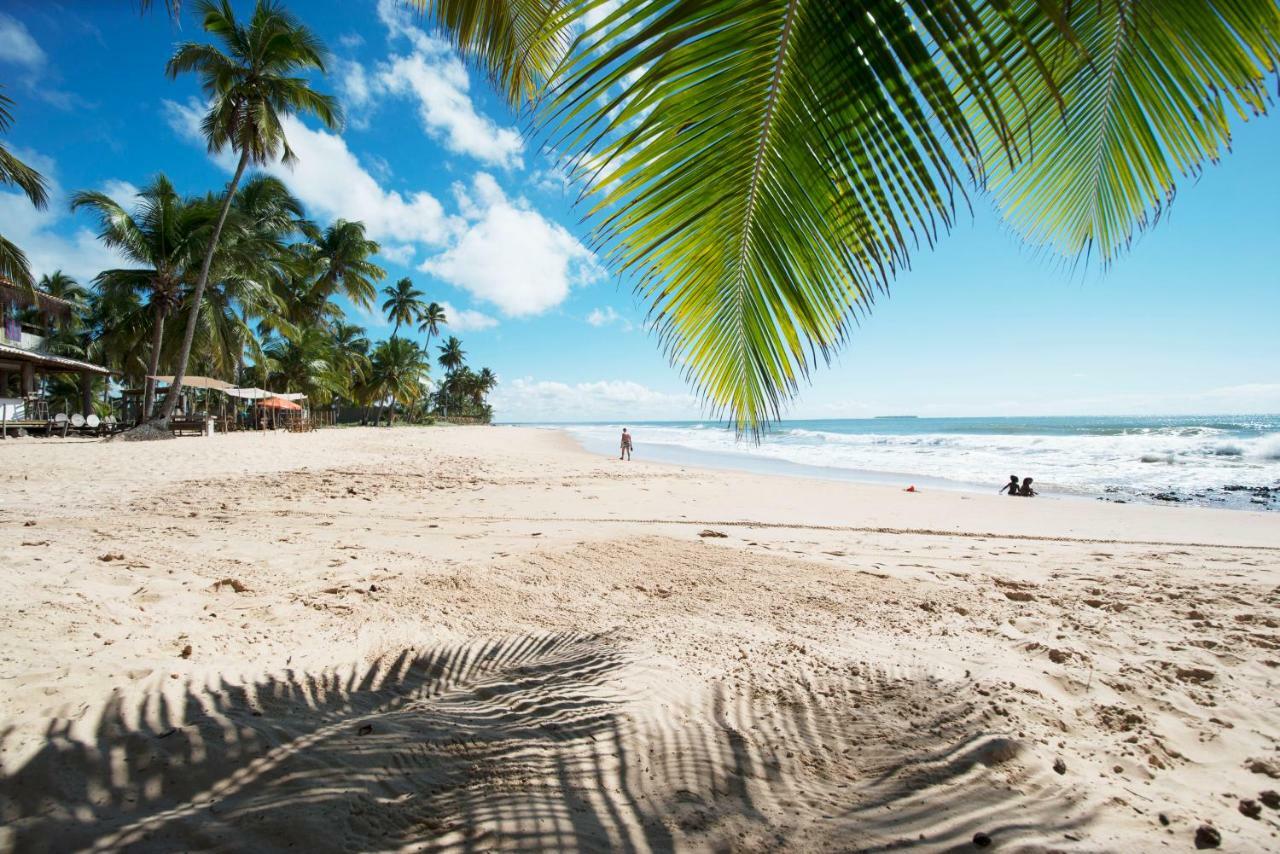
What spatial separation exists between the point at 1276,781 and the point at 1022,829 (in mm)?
1006

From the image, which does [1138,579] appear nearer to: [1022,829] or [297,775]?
[1022,829]

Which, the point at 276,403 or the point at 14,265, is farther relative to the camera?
the point at 276,403

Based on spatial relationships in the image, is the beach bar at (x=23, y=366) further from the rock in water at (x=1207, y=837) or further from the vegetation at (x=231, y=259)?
the rock in water at (x=1207, y=837)

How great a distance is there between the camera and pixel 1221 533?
7172mm

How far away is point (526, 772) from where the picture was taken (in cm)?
172

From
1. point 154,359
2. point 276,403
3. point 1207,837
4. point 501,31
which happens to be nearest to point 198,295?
point 154,359

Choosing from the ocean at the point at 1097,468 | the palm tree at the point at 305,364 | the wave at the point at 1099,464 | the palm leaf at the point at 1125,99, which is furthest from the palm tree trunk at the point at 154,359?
the palm leaf at the point at 1125,99

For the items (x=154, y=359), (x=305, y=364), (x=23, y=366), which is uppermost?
(x=305, y=364)

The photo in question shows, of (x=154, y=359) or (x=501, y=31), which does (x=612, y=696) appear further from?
(x=154, y=359)

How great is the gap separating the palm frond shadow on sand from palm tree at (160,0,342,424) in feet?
66.8

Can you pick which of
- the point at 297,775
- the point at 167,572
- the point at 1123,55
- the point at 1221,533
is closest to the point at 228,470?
the point at 167,572

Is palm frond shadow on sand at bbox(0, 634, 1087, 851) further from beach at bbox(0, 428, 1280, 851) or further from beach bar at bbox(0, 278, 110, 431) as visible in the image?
beach bar at bbox(0, 278, 110, 431)

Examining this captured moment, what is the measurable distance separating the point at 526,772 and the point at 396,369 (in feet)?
161

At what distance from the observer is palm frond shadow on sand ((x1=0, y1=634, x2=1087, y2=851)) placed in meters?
1.46
